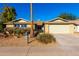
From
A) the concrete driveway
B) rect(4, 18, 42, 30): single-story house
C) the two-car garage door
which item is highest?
the concrete driveway

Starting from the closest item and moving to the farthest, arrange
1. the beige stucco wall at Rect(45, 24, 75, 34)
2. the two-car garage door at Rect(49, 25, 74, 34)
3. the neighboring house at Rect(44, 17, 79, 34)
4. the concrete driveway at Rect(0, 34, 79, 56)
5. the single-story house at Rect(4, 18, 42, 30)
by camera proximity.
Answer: the concrete driveway at Rect(0, 34, 79, 56)
the single-story house at Rect(4, 18, 42, 30)
the beige stucco wall at Rect(45, 24, 75, 34)
the two-car garage door at Rect(49, 25, 74, 34)
the neighboring house at Rect(44, 17, 79, 34)

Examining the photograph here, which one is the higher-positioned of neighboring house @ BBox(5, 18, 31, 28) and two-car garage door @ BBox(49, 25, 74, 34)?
neighboring house @ BBox(5, 18, 31, 28)

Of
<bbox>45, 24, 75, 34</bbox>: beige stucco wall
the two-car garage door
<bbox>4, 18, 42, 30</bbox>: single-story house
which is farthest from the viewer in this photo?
the two-car garage door

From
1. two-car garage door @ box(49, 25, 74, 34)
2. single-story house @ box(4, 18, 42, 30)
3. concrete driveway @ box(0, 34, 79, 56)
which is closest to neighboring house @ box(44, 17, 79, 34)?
two-car garage door @ box(49, 25, 74, 34)

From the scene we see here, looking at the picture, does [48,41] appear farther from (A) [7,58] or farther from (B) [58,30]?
(B) [58,30]

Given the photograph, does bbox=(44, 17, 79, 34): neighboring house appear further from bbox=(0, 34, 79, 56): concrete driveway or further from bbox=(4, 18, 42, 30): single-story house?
bbox=(0, 34, 79, 56): concrete driveway

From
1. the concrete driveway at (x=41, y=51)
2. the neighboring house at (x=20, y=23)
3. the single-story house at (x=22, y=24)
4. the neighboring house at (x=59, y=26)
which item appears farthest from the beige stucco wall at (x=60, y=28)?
the concrete driveway at (x=41, y=51)

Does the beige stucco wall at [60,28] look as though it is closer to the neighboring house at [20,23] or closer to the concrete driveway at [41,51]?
the neighboring house at [20,23]

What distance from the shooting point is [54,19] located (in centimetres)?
3139

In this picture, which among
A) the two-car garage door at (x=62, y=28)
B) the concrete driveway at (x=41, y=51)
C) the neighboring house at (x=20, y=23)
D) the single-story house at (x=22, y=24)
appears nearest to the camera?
the concrete driveway at (x=41, y=51)

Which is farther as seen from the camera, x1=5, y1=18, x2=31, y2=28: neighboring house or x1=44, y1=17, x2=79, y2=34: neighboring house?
x1=44, y1=17, x2=79, y2=34: neighboring house

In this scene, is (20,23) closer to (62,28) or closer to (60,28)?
(60,28)

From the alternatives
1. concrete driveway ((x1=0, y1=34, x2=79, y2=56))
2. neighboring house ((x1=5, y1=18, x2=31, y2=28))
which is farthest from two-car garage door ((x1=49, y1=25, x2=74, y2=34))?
concrete driveway ((x1=0, y1=34, x2=79, y2=56))

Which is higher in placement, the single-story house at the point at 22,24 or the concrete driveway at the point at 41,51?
the concrete driveway at the point at 41,51
